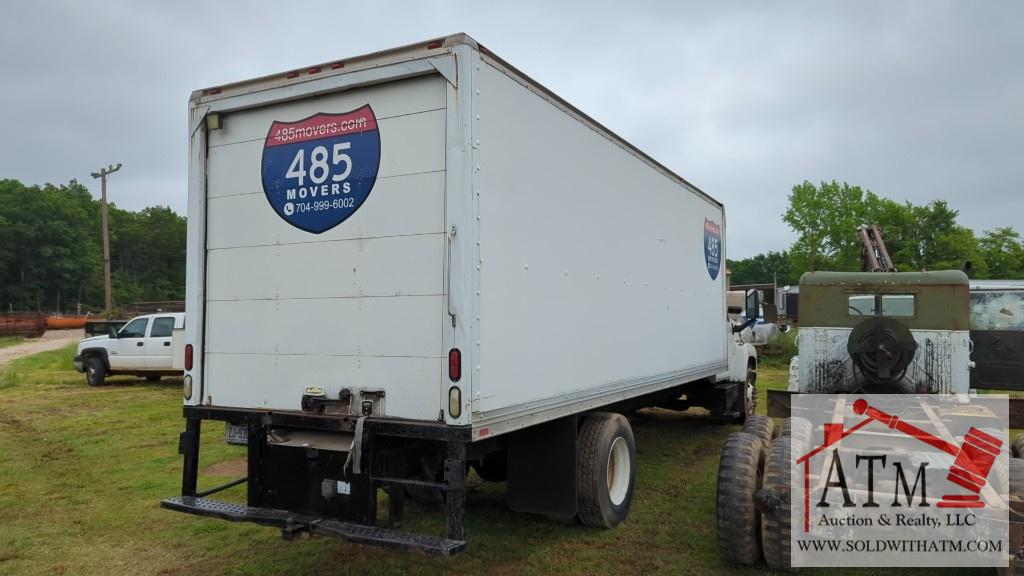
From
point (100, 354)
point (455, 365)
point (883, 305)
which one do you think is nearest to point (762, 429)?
point (883, 305)

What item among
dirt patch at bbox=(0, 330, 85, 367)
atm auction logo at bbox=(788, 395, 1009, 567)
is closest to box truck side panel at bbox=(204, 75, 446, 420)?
atm auction logo at bbox=(788, 395, 1009, 567)

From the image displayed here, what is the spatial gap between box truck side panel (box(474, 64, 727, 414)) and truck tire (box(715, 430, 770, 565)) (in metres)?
1.25

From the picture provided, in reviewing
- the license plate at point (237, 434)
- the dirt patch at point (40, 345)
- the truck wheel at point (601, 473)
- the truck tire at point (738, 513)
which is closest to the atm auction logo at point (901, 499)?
the truck tire at point (738, 513)

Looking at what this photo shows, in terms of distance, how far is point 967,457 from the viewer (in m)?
4.59

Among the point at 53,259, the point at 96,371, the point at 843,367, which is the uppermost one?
the point at 53,259

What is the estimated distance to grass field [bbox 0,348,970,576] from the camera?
483 cm

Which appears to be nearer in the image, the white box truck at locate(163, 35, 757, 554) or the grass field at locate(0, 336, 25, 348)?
the white box truck at locate(163, 35, 757, 554)

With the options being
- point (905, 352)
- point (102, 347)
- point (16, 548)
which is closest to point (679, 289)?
point (905, 352)

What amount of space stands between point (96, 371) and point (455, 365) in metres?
15.8

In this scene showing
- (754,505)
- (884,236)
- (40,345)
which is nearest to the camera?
(754,505)

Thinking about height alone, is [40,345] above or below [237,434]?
below

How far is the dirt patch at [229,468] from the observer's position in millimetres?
7420

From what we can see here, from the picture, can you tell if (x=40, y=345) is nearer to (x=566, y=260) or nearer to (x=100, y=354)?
(x=100, y=354)

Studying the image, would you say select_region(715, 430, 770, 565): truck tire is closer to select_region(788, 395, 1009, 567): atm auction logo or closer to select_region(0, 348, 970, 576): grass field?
select_region(0, 348, 970, 576): grass field
